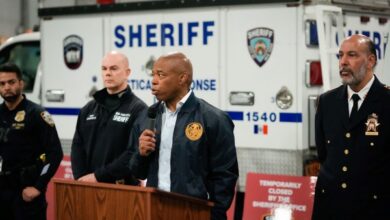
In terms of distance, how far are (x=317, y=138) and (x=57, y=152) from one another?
231 cm

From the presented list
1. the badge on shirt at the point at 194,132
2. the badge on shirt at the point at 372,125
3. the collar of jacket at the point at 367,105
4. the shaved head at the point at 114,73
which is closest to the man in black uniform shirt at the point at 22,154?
the shaved head at the point at 114,73

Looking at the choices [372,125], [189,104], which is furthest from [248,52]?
[189,104]

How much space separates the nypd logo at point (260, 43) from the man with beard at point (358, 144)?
2.26 meters

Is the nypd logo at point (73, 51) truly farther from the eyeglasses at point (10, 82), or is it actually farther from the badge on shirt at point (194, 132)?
the badge on shirt at point (194, 132)

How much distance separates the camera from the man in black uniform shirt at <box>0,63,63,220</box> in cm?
629

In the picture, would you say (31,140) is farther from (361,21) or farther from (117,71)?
(361,21)

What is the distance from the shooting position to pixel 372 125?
A: 476 cm

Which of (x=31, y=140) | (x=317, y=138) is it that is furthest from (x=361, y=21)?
(x=31, y=140)

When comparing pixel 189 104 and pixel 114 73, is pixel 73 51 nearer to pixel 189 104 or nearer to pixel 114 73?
pixel 114 73

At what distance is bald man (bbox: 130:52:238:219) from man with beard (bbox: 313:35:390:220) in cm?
67

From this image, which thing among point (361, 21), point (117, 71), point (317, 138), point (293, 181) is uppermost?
point (361, 21)

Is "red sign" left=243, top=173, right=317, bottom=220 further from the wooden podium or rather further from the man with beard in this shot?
the wooden podium

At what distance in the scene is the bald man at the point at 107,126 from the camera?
578 cm

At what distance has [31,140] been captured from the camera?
6387mm
